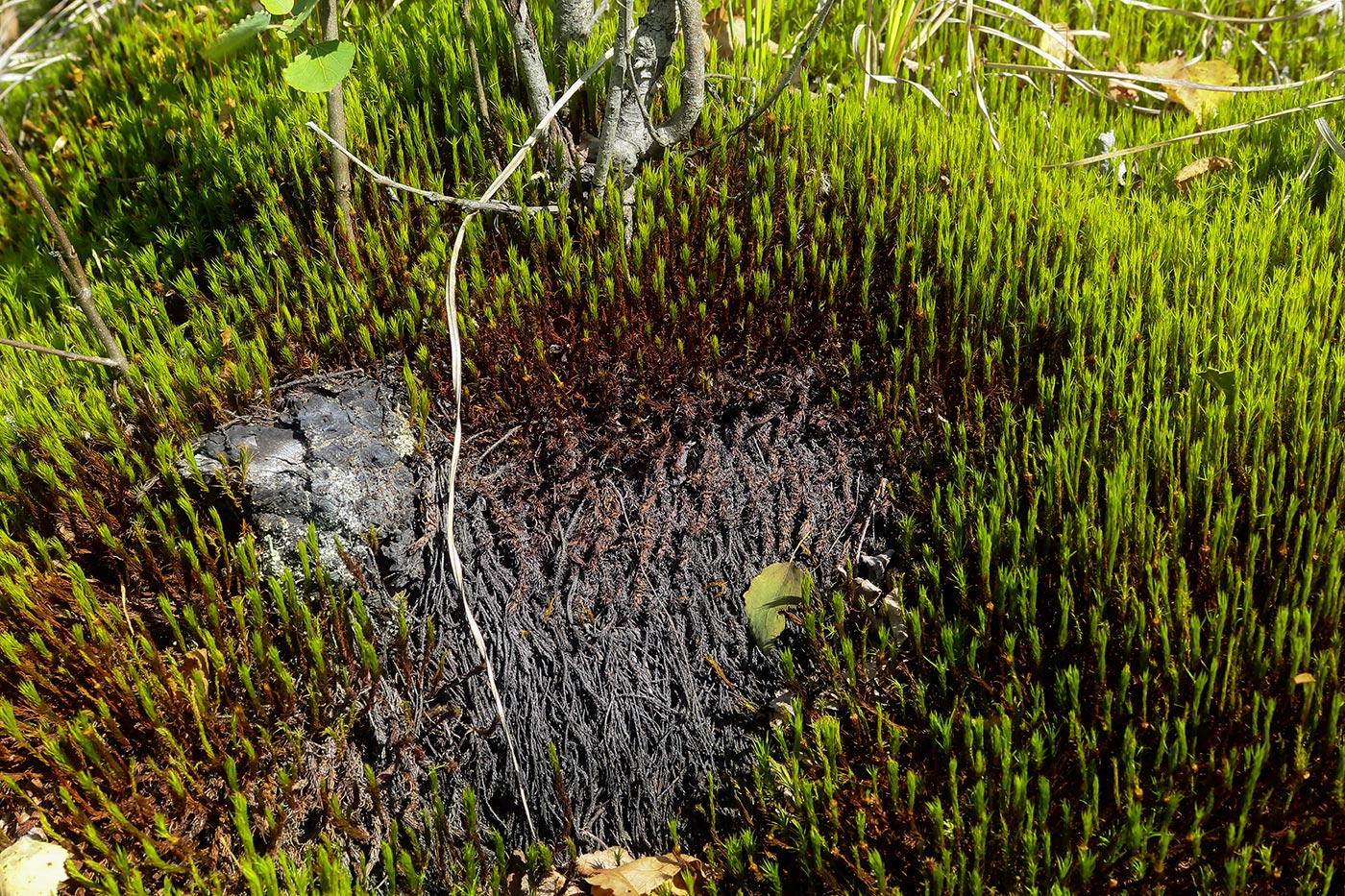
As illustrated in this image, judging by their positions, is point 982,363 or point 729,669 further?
point 982,363

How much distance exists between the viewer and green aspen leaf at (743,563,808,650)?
2014mm

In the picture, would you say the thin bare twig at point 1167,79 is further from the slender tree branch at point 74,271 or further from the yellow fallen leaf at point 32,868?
the yellow fallen leaf at point 32,868

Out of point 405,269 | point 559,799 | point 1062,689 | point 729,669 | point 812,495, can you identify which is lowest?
point 559,799

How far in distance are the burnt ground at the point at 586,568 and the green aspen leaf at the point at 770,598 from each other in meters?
0.04

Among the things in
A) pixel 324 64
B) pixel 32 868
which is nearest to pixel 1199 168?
pixel 324 64

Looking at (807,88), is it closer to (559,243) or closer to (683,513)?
(559,243)

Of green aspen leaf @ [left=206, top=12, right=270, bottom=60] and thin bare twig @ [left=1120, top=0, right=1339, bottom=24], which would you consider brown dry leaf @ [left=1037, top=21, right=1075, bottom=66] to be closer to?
thin bare twig @ [left=1120, top=0, right=1339, bottom=24]

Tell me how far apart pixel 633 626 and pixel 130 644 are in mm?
1034

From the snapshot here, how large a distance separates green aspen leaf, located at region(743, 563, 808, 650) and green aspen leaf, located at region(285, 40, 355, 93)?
1.48 metres

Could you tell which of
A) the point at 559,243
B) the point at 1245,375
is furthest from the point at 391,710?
the point at 1245,375

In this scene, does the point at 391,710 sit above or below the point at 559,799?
above

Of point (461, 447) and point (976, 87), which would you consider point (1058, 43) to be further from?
point (461, 447)

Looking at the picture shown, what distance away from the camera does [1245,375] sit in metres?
1.93

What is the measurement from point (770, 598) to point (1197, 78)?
8.44 ft
